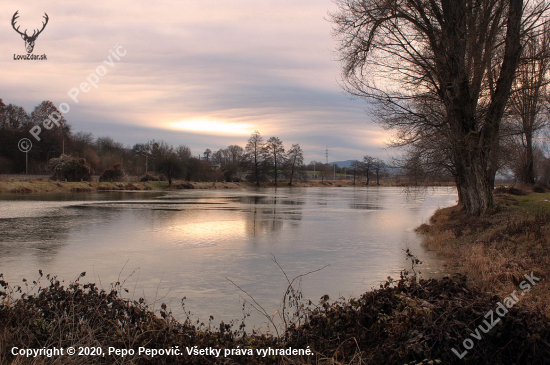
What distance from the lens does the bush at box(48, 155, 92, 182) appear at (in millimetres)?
46188

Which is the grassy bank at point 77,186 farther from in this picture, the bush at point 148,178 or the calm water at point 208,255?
the calm water at point 208,255

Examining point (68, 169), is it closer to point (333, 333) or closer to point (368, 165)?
point (333, 333)

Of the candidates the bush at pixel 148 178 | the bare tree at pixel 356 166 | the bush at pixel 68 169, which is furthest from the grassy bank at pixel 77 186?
the bare tree at pixel 356 166

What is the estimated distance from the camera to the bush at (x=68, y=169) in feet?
152

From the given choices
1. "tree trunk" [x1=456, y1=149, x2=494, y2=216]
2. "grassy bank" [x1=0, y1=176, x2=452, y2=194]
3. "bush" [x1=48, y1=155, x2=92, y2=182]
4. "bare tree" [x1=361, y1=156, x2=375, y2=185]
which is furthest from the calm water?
"bare tree" [x1=361, y1=156, x2=375, y2=185]

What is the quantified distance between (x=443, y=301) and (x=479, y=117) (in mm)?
10501

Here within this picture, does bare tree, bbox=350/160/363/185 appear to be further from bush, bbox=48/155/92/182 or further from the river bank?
the river bank

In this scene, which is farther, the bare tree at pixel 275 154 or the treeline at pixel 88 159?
the bare tree at pixel 275 154

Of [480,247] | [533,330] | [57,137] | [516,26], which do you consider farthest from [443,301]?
[57,137]

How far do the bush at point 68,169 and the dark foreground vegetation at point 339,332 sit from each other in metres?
46.3

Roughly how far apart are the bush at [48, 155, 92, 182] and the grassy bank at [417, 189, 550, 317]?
43824 mm

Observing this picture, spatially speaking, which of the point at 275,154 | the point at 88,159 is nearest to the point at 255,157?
the point at 275,154

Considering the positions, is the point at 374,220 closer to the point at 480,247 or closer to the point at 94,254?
the point at 480,247

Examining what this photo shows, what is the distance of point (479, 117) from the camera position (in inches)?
505
